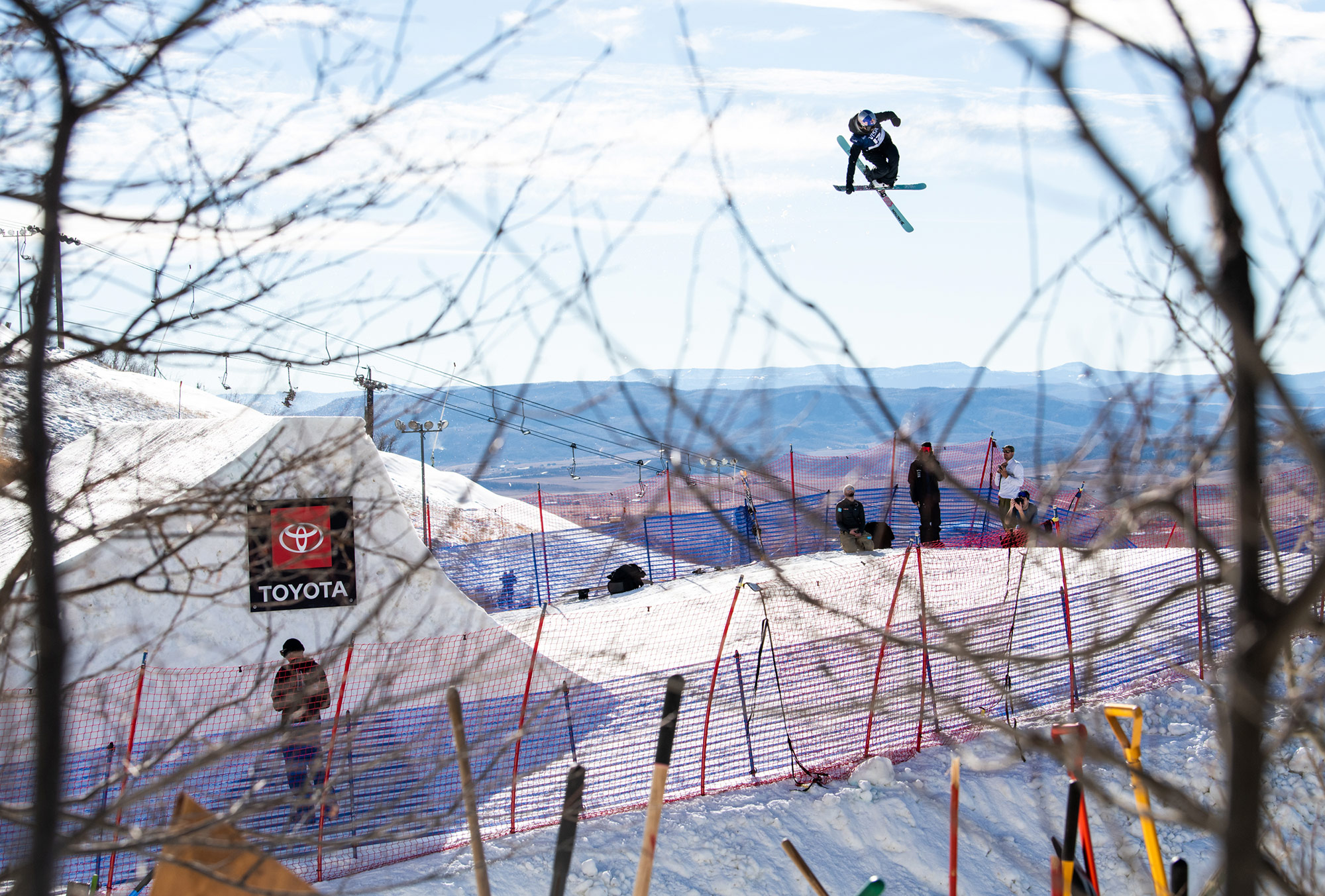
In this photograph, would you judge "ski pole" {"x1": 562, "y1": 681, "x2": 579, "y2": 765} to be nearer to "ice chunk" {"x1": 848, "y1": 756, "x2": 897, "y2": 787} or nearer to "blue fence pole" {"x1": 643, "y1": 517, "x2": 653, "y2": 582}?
"ice chunk" {"x1": 848, "y1": 756, "x2": 897, "y2": 787}

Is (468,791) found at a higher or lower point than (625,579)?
higher

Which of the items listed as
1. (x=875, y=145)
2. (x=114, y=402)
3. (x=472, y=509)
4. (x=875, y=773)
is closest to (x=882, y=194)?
(x=875, y=145)

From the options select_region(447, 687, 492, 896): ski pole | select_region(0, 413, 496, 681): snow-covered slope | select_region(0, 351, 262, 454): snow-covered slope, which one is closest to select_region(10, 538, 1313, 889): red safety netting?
select_region(0, 413, 496, 681): snow-covered slope

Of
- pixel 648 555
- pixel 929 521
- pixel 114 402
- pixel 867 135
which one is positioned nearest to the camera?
pixel 867 135

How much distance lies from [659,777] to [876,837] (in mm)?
5231

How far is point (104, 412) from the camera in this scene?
34250 mm

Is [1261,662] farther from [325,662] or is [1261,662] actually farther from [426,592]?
[426,592]

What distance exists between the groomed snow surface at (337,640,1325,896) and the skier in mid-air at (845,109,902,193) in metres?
6.37

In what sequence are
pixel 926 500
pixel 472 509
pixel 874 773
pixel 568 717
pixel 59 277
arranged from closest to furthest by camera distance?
pixel 59 277, pixel 568 717, pixel 874 773, pixel 926 500, pixel 472 509

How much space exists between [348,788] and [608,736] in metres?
2.73

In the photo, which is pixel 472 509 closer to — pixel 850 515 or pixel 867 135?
pixel 850 515

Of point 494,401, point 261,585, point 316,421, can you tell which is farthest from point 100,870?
point 494,401

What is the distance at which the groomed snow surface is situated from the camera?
→ 7.64 m

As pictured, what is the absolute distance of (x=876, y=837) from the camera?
830 cm
